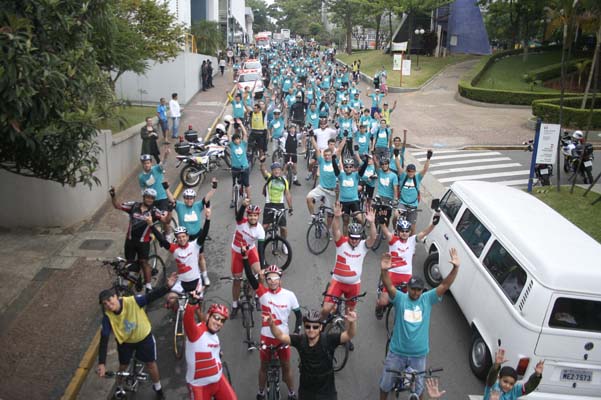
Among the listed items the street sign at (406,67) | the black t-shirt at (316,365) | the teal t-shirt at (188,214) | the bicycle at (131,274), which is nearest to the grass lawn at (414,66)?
the street sign at (406,67)

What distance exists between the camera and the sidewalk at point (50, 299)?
6.96 meters

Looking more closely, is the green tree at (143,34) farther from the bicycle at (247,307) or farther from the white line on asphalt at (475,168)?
the bicycle at (247,307)

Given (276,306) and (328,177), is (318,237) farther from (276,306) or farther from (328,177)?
(276,306)

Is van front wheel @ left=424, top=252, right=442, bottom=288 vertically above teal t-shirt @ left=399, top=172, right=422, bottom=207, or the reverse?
teal t-shirt @ left=399, top=172, right=422, bottom=207

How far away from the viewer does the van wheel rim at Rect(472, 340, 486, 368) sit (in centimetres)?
716

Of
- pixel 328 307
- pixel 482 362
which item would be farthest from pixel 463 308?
pixel 328 307

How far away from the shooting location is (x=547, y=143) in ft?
47.4

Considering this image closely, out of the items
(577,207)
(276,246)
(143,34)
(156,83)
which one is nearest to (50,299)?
(276,246)

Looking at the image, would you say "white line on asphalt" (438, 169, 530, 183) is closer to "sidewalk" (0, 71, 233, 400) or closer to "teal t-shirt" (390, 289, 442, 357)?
"sidewalk" (0, 71, 233, 400)

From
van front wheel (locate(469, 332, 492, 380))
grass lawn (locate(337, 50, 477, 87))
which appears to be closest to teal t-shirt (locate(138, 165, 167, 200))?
van front wheel (locate(469, 332, 492, 380))

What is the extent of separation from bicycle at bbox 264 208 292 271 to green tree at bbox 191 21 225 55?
30400mm

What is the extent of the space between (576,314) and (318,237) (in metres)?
5.76

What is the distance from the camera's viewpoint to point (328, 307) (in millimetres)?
7145

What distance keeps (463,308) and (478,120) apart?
20335mm
